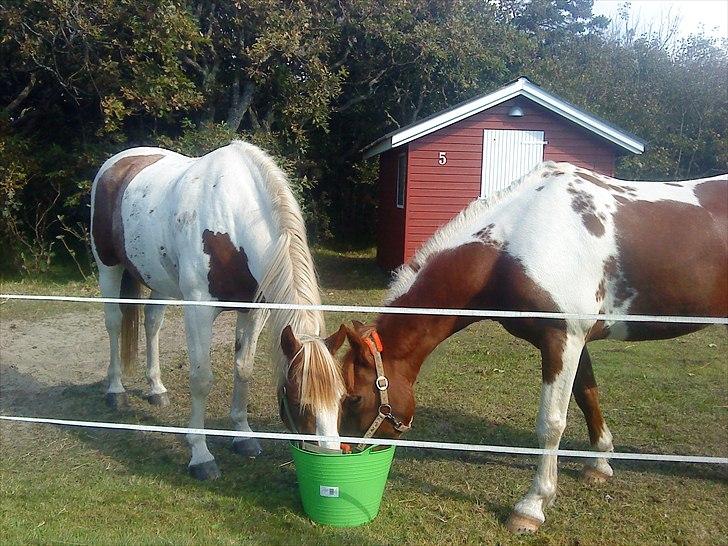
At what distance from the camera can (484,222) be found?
3.34 meters

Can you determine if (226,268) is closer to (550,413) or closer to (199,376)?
(199,376)

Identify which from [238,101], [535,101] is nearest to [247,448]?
[535,101]

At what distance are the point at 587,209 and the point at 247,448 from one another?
2645mm

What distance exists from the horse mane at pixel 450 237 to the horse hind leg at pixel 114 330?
9.14ft

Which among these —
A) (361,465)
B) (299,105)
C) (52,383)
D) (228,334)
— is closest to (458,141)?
(299,105)

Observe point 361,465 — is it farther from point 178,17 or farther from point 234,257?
point 178,17

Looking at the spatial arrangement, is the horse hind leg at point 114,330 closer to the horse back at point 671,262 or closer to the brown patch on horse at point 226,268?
the brown patch on horse at point 226,268

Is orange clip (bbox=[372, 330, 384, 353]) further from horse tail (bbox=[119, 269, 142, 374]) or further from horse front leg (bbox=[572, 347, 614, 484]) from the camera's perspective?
horse tail (bbox=[119, 269, 142, 374])

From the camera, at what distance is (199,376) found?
386 cm

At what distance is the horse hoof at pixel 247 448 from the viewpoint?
4.09m

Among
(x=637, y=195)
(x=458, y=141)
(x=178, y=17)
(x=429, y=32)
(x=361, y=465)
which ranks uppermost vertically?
(x=429, y=32)

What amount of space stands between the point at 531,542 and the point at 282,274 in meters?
1.90

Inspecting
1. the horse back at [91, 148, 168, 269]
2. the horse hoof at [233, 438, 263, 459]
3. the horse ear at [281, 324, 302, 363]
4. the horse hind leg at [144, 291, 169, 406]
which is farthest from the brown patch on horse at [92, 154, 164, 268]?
the horse ear at [281, 324, 302, 363]

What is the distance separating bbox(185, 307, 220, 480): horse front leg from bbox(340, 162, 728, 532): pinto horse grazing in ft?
3.64
